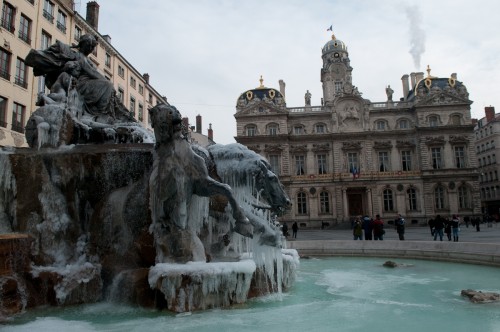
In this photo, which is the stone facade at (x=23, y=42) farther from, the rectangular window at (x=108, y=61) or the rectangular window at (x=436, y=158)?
the rectangular window at (x=436, y=158)

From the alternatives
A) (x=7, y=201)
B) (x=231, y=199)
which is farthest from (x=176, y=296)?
(x=7, y=201)

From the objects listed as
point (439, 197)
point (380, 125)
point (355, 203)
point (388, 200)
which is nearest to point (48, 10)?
point (355, 203)

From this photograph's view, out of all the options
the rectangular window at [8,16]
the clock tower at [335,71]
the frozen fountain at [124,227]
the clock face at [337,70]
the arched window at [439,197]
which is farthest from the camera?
the clock face at [337,70]

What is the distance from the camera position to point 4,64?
21.6m

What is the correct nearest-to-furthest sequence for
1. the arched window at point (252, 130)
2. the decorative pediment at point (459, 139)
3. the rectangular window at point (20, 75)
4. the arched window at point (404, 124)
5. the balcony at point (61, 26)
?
1. the rectangular window at point (20, 75)
2. the balcony at point (61, 26)
3. the decorative pediment at point (459, 139)
4. the arched window at point (404, 124)
5. the arched window at point (252, 130)

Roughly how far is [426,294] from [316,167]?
4018 cm

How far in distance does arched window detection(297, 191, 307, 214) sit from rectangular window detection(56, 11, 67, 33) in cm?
3001

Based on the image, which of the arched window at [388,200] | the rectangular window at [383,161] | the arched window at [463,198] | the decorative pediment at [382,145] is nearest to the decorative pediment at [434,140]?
the decorative pediment at [382,145]

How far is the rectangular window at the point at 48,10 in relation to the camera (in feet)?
83.5

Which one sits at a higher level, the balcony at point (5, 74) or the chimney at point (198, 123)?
the chimney at point (198, 123)

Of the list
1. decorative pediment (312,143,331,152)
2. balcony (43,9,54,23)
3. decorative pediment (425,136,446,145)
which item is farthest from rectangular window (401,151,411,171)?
balcony (43,9,54,23)

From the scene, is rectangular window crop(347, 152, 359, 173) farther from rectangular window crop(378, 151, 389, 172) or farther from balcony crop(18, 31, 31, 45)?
balcony crop(18, 31, 31, 45)

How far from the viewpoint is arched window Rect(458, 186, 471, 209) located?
4362 cm

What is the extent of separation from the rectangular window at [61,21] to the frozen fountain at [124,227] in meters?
23.3
